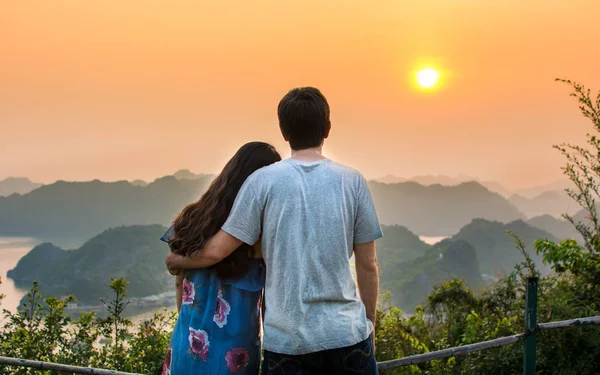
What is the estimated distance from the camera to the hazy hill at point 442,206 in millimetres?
77688

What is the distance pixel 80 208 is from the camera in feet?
276

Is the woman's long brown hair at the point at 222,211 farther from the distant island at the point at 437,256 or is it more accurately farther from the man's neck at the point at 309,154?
the distant island at the point at 437,256

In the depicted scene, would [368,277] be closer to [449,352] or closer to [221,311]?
[221,311]

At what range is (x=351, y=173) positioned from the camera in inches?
65.4

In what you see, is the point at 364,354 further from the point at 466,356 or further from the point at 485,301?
the point at 485,301

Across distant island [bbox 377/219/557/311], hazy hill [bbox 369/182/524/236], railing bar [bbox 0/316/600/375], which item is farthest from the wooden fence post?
hazy hill [bbox 369/182/524/236]

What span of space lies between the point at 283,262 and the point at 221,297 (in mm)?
317

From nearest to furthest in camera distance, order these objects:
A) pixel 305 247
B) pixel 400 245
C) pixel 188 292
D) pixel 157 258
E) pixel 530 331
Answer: pixel 305 247
pixel 188 292
pixel 530 331
pixel 157 258
pixel 400 245

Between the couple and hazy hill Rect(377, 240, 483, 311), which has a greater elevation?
hazy hill Rect(377, 240, 483, 311)

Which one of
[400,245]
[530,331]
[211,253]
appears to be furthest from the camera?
[400,245]

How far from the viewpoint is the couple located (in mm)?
1569

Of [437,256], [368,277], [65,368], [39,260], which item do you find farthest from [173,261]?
[39,260]

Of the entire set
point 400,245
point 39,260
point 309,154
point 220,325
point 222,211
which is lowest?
point 220,325

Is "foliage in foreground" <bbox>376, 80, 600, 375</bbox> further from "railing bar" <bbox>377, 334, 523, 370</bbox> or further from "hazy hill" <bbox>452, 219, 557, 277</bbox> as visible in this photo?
"hazy hill" <bbox>452, 219, 557, 277</bbox>
